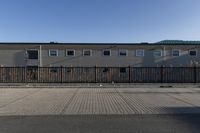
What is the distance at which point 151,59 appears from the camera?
43281mm

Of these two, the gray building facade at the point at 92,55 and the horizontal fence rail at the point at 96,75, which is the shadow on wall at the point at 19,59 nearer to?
the gray building facade at the point at 92,55

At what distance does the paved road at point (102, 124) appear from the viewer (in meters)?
8.29

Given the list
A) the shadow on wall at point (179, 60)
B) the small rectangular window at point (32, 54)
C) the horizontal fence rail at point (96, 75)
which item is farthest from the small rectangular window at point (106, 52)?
the small rectangular window at point (32, 54)

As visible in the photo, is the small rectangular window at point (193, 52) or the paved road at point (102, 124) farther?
the small rectangular window at point (193, 52)

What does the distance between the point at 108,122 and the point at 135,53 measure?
112ft

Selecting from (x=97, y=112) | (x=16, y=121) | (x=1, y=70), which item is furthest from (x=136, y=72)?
(x=16, y=121)

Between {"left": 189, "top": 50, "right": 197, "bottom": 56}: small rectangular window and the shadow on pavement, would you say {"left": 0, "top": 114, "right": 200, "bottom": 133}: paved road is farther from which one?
{"left": 189, "top": 50, "right": 197, "bottom": 56}: small rectangular window

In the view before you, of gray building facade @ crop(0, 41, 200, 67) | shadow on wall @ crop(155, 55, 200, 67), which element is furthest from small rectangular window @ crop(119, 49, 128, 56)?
shadow on wall @ crop(155, 55, 200, 67)

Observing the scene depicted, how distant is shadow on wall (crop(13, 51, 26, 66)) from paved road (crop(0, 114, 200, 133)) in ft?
107

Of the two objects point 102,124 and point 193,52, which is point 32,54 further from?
point 102,124

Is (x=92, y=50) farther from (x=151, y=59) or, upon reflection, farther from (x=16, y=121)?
(x=16, y=121)

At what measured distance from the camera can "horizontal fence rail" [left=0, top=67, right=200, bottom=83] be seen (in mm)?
31750

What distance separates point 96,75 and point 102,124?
2326cm

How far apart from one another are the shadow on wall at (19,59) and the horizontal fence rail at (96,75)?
784 centimetres
